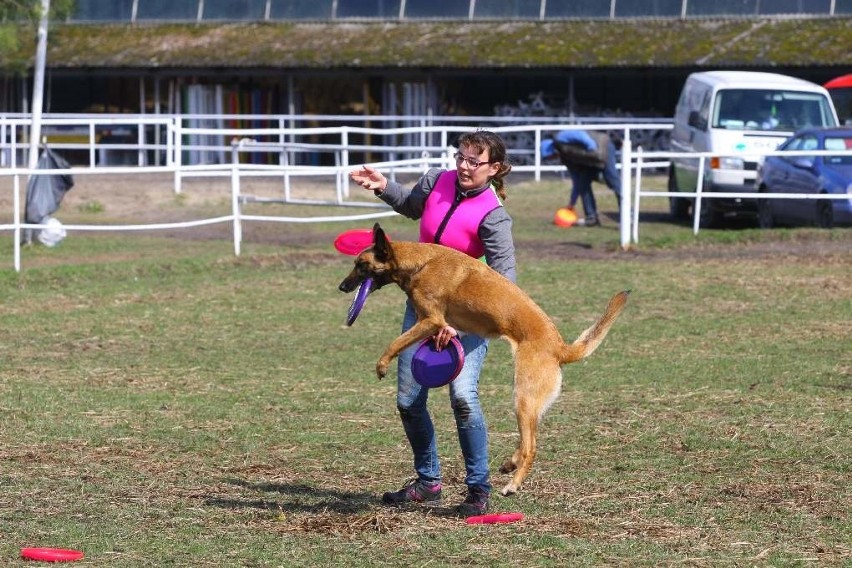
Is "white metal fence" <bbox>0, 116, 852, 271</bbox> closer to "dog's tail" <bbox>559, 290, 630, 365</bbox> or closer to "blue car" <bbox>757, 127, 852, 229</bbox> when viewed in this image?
"blue car" <bbox>757, 127, 852, 229</bbox>

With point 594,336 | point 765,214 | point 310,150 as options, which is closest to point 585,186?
point 765,214

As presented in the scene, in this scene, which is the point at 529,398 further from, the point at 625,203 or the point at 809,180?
the point at 809,180

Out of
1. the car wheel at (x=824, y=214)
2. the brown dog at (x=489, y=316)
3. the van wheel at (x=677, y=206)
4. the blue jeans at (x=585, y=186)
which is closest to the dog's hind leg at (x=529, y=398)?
the brown dog at (x=489, y=316)

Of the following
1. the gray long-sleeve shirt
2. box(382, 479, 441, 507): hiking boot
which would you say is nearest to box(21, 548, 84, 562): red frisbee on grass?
box(382, 479, 441, 507): hiking boot

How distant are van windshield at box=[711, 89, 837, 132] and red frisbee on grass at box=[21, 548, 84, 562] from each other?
649 inches

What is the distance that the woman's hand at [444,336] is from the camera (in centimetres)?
609

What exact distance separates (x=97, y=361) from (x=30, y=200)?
281 inches

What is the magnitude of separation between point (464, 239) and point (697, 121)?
15.3 m

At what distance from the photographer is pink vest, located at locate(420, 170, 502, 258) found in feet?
20.8

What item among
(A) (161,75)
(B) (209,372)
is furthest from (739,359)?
(A) (161,75)

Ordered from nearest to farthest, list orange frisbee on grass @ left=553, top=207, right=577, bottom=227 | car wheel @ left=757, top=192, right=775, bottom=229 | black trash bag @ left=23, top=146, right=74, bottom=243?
black trash bag @ left=23, top=146, right=74, bottom=243 < car wheel @ left=757, top=192, right=775, bottom=229 < orange frisbee on grass @ left=553, top=207, right=577, bottom=227

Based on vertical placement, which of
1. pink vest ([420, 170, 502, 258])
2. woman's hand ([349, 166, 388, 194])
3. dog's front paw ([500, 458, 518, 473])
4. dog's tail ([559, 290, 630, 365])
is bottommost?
dog's front paw ([500, 458, 518, 473])

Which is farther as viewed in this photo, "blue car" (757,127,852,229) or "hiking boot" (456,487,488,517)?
"blue car" (757,127,852,229)

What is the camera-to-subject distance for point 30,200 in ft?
56.6
